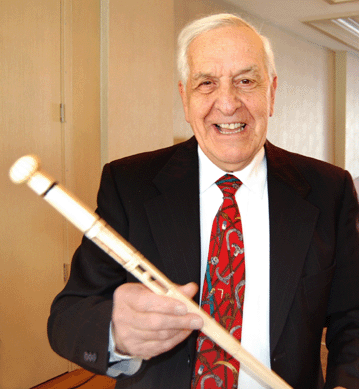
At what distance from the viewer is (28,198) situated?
3.05 meters

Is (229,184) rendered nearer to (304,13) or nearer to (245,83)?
(245,83)

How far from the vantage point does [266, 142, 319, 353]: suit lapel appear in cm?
127

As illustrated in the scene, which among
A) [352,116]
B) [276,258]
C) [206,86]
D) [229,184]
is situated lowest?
[276,258]

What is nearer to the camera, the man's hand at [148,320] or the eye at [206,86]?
the man's hand at [148,320]

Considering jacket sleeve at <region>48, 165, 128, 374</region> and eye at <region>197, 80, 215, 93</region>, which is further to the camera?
eye at <region>197, 80, 215, 93</region>

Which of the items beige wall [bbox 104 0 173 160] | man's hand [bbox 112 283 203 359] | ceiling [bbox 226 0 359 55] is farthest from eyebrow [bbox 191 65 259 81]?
ceiling [bbox 226 0 359 55]

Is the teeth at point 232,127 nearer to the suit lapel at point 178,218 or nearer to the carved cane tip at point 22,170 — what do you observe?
the suit lapel at point 178,218

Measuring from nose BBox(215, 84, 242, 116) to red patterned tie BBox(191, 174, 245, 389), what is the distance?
271 millimetres

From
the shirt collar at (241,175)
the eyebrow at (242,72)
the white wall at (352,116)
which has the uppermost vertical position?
the white wall at (352,116)

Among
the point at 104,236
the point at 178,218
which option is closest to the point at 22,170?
the point at 104,236

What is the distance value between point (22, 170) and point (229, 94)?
88 cm

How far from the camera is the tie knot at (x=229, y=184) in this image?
1.39m

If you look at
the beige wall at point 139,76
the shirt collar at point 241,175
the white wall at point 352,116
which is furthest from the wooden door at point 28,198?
the white wall at point 352,116

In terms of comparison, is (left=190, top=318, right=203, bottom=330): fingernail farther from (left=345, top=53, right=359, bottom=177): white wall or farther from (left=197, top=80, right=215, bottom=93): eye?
(left=345, top=53, right=359, bottom=177): white wall
